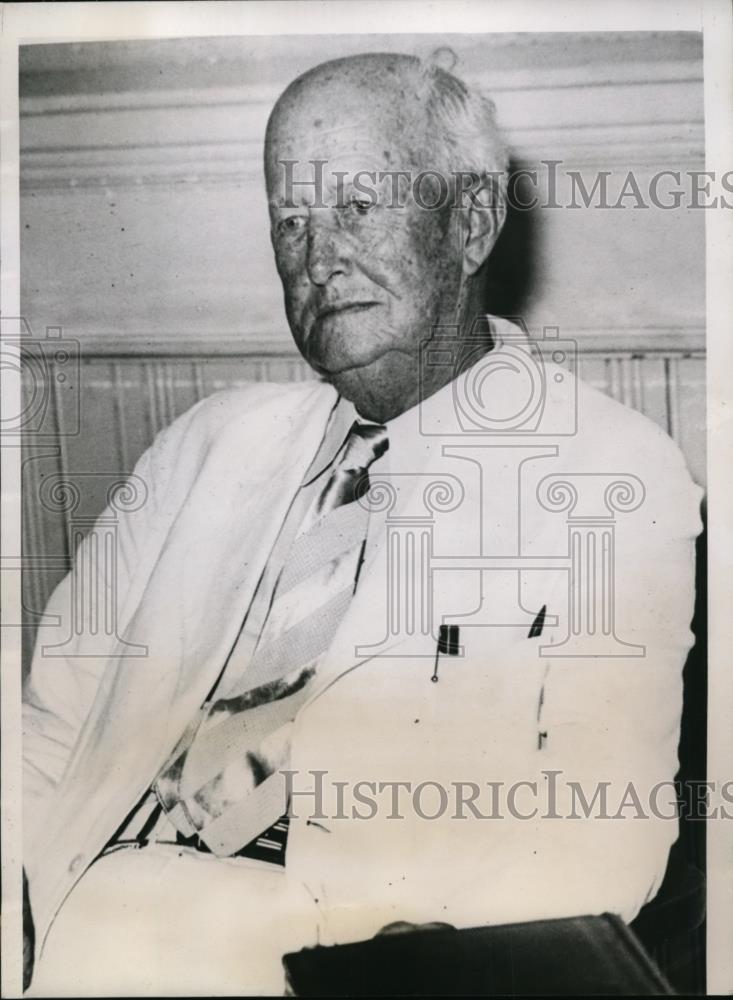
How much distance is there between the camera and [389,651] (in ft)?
6.04

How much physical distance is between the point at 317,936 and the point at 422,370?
1.10m

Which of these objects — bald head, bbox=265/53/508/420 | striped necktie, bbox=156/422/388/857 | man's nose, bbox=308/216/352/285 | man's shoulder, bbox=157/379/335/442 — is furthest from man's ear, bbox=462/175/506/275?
striped necktie, bbox=156/422/388/857

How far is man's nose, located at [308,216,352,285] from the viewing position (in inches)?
72.7

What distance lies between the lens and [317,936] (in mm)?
1850

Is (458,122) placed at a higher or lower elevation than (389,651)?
higher

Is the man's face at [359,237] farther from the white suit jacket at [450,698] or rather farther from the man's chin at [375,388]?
the white suit jacket at [450,698]

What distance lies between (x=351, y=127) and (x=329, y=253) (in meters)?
0.24

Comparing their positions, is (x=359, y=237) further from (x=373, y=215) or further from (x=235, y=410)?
(x=235, y=410)

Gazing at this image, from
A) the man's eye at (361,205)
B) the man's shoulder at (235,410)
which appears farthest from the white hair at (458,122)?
the man's shoulder at (235,410)

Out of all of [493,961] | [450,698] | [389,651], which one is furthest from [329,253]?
[493,961]

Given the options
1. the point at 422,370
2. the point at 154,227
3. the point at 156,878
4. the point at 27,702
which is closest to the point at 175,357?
the point at 154,227

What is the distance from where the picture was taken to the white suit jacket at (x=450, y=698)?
1838 mm

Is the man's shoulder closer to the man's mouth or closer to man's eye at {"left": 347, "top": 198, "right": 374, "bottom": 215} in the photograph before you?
the man's mouth

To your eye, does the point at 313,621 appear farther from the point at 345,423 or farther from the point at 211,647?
the point at 345,423
